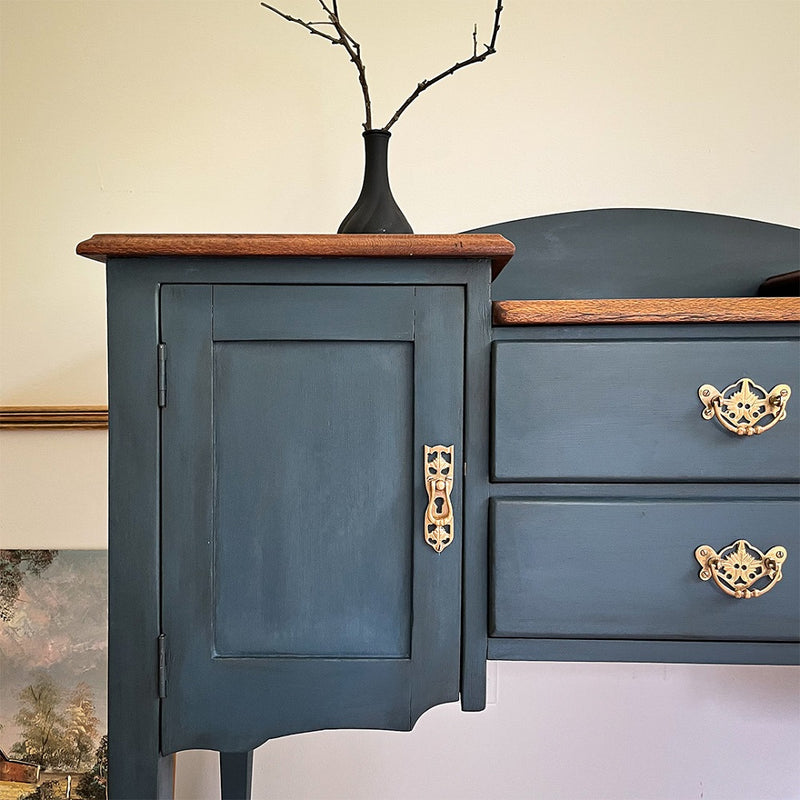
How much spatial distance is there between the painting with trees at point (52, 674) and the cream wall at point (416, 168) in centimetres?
6

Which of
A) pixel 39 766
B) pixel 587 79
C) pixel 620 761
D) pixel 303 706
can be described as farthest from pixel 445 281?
pixel 39 766

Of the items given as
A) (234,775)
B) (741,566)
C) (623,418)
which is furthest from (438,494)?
(234,775)

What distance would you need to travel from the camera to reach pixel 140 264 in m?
0.79

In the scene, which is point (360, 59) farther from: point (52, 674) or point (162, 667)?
point (52, 674)

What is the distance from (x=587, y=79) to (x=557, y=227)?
26 centimetres

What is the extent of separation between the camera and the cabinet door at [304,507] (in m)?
0.79

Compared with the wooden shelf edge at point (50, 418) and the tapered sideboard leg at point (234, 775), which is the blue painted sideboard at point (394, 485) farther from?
the wooden shelf edge at point (50, 418)

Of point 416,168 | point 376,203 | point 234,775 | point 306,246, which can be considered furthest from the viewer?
point 416,168

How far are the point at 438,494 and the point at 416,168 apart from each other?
25.8 inches

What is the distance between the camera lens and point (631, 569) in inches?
31.0

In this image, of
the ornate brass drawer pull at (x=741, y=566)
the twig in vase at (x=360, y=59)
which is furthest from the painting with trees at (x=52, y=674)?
the ornate brass drawer pull at (x=741, y=566)

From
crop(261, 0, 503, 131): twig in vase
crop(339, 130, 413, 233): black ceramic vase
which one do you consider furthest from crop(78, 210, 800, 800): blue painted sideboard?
crop(261, 0, 503, 131): twig in vase

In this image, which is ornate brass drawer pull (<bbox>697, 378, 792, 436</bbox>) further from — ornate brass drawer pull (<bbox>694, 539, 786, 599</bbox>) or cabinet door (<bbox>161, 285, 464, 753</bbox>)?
cabinet door (<bbox>161, 285, 464, 753</bbox>)

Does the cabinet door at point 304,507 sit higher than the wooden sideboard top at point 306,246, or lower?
lower
